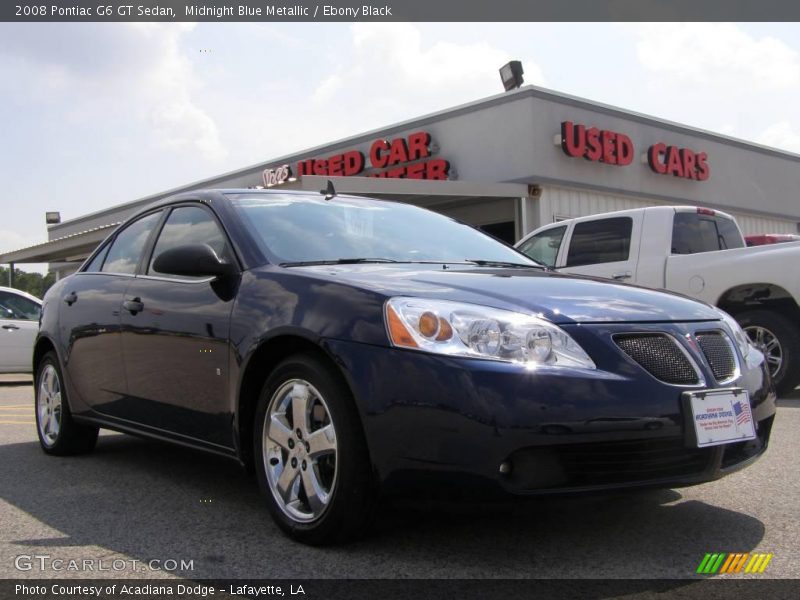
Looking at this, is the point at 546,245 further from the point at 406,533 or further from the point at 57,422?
the point at 406,533

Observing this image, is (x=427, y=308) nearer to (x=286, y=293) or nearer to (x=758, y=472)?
(x=286, y=293)

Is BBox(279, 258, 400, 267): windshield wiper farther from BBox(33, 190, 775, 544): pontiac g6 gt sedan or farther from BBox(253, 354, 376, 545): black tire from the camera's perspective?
BBox(253, 354, 376, 545): black tire

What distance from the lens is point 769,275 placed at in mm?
7945

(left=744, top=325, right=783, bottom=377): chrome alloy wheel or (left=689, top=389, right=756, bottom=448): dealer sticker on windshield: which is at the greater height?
(left=689, top=389, right=756, bottom=448): dealer sticker on windshield

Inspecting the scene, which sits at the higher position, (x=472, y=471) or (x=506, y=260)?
(x=506, y=260)

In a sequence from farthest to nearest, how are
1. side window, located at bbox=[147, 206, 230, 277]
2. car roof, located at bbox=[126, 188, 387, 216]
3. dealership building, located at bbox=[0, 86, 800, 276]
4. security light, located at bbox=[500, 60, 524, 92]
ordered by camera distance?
security light, located at bbox=[500, 60, 524, 92] < dealership building, located at bbox=[0, 86, 800, 276] < car roof, located at bbox=[126, 188, 387, 216] < side window, located at bbox=[147, 206, 230, 277]

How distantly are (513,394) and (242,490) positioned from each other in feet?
6.64

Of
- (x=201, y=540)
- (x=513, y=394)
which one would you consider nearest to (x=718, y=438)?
(x=513, y=394)

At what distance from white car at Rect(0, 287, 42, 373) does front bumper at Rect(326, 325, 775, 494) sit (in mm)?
11393

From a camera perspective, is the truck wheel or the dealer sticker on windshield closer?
the dealer sticker on windshield

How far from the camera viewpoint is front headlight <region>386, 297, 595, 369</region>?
122 inches

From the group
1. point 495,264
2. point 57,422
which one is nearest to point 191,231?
point 495,264

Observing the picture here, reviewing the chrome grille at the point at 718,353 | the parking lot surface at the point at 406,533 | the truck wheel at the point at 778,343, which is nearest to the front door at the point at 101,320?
the parking lot surface at the point at 406,533

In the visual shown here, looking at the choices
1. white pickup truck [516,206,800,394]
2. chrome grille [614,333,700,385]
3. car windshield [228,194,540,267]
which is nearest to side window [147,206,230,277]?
car windshield [228,194,540,267]
